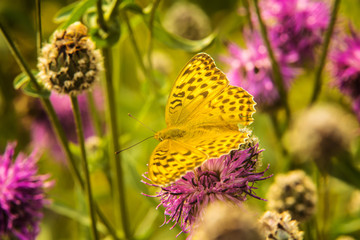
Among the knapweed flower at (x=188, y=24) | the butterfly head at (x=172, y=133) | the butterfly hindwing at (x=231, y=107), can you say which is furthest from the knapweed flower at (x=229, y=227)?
the knapweed flower at (x=188, y=24)

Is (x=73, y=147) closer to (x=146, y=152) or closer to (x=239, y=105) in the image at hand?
(x=146, y=152)

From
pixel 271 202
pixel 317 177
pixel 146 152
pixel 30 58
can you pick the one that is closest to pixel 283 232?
pixel 271 202

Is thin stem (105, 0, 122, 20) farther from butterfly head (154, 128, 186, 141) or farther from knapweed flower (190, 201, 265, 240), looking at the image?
knapweed flower (190, 201, 265, 240)

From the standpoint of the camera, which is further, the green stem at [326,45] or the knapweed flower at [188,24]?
the knapweed flower at [188,24]

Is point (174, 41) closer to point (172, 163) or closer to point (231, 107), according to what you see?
point (231, 107)

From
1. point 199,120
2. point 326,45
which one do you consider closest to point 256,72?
point 326,45

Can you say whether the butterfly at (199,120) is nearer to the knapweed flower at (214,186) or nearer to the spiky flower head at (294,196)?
the knapweed flower at (214,186)

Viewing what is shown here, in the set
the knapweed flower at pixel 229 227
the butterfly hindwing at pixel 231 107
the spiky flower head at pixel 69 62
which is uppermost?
the spiky flower head at pixel 69 62
